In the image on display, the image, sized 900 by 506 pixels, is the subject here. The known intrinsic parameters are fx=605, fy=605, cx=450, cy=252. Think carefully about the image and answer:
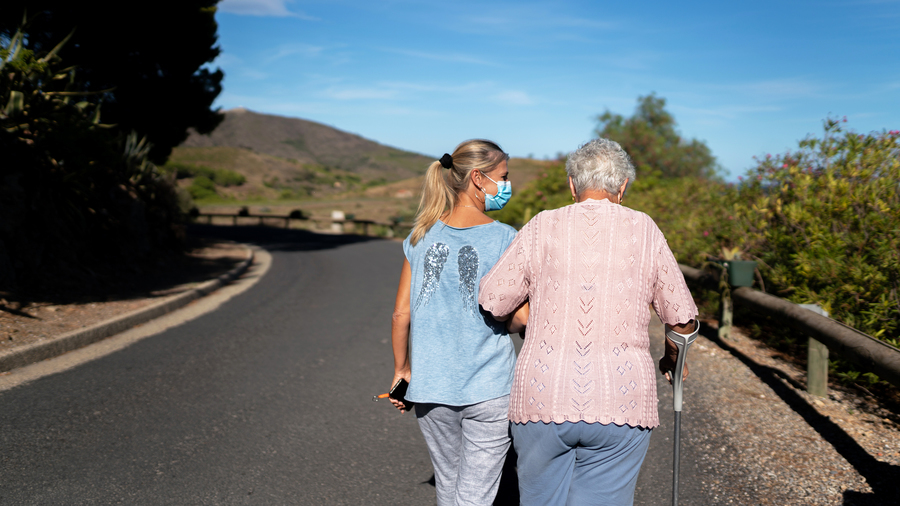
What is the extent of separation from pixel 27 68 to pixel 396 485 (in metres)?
9.57

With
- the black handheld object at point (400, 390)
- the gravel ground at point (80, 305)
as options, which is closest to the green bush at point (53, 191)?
the gravel ground at point (80, 305)

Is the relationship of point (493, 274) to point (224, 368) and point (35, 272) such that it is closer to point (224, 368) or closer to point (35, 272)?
point (224, 368)

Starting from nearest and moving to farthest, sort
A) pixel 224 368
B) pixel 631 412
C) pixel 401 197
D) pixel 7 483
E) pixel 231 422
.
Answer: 1. pixel 631 412
2. pixel 7 483
3. pixel 231 422
4. pixel 224 368
5. pixel 401 197

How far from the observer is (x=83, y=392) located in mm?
5148

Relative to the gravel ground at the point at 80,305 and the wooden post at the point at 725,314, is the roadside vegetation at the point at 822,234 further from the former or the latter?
the gravel ground at the point at 80,305

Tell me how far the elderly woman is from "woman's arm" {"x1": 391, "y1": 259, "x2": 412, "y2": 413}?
0.54 metres

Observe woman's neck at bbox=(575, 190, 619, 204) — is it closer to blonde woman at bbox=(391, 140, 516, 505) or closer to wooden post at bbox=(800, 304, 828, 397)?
blonde woman at bbox=(391, 140, 516, 505)

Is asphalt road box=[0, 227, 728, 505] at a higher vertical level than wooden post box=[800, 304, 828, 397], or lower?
lower

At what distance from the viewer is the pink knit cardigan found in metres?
2.03

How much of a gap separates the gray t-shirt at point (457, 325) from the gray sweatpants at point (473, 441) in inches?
2.5

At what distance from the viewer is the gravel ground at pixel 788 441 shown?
136 inches

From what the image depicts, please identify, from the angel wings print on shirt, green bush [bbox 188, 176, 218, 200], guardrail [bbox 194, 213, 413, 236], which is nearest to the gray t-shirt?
the angel wings print on shirt

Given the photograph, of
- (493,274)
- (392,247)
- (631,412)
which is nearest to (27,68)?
(493,274)

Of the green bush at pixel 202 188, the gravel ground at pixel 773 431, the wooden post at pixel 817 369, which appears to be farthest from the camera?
the green bush at pixel 202 188
